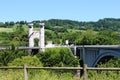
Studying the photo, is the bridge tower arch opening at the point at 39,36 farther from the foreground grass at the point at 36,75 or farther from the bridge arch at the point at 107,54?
the foreground grass at the point at 36,75

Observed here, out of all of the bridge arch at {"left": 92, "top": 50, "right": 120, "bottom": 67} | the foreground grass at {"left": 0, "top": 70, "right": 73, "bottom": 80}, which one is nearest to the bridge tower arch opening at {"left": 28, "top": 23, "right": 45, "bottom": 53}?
the bridge arch at {"left": 92, "top": 50, "right": 120, "bottom": 67}

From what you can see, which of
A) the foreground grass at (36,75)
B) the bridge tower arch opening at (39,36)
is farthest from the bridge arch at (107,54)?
the foreground grass at (36,75)

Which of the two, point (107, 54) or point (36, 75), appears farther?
point (107, 54)

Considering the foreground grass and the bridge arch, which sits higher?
the foreground grass

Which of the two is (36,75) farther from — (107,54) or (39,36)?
Result: (39,36)

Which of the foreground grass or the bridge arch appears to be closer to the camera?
the foreground grass

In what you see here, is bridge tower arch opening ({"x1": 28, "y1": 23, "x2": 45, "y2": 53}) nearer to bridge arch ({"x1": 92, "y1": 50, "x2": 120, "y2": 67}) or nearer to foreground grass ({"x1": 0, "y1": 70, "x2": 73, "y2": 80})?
bridge arch ({"x1": 92, "y1": 50, "x2": 120, "y2": 67})

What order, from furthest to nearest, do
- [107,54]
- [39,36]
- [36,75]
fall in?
1. [39,36]
2. [107,54]
3. [36,75]

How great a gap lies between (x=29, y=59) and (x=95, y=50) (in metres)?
11.4

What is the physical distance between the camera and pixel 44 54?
72.4 meters

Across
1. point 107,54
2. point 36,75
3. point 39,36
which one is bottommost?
point 107,54

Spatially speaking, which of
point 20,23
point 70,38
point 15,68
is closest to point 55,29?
point 20,23

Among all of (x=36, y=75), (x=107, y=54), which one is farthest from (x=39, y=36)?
(x=36, y=75)

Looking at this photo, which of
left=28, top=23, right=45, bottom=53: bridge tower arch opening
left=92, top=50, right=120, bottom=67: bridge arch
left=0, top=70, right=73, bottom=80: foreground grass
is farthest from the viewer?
left=28, top=23, right=45, bottom=53: bridge tower arch opening
